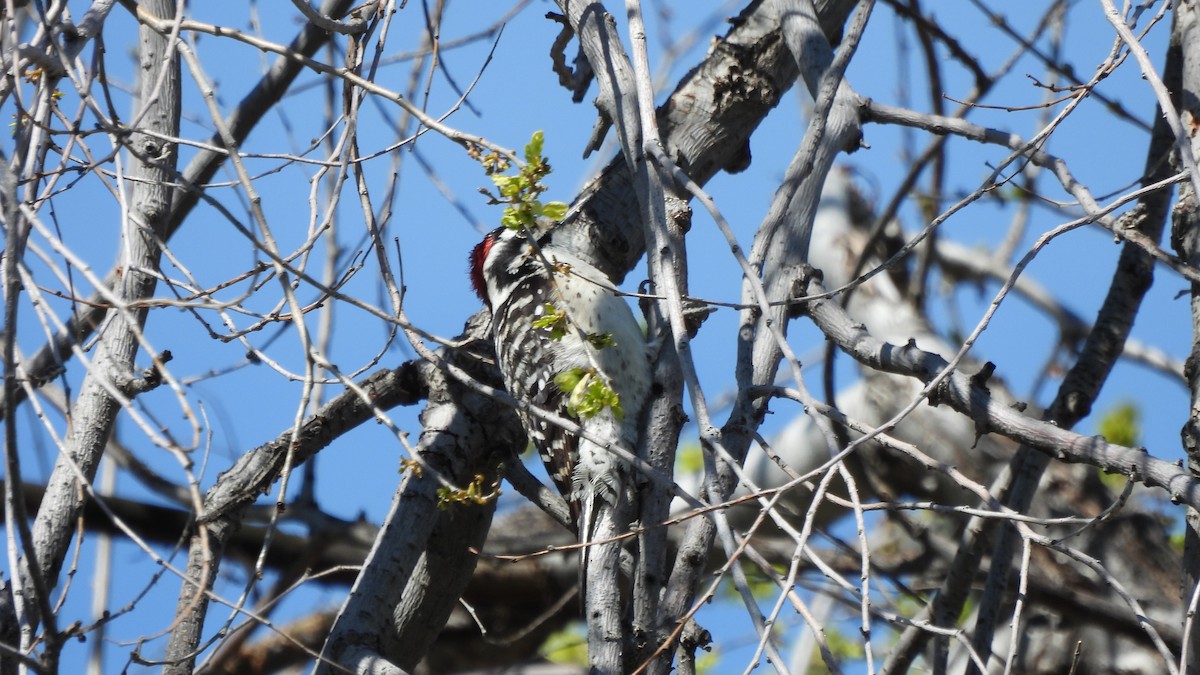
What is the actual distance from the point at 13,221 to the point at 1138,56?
1868mm

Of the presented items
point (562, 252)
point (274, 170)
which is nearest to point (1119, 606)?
point (562, 252)

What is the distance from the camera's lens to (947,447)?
6.04 meters

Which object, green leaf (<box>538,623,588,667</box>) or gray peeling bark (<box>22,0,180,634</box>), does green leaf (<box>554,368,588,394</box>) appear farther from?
green leaf (<box>538,623,588,667</box>)

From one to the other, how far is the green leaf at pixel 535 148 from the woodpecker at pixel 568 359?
1.18 metres

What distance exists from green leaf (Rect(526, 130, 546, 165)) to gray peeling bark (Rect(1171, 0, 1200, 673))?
1.29 m

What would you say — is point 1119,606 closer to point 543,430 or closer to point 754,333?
point 543,430

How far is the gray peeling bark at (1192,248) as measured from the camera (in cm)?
224

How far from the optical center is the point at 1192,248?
8.02 ft

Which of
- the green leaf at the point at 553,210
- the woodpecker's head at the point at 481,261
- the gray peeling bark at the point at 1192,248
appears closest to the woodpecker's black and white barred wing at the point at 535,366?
the woodpecker's head at the point at 481,261

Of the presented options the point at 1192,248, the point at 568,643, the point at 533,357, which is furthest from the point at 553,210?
the point at 568,643

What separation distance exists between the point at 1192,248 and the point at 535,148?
1478 millimetres

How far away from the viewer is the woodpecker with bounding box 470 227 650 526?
11.5 feet

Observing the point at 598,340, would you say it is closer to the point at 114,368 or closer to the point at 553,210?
the point at 553,210

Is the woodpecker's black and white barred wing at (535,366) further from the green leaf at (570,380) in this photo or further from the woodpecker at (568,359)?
the green leaf at (570,380)
